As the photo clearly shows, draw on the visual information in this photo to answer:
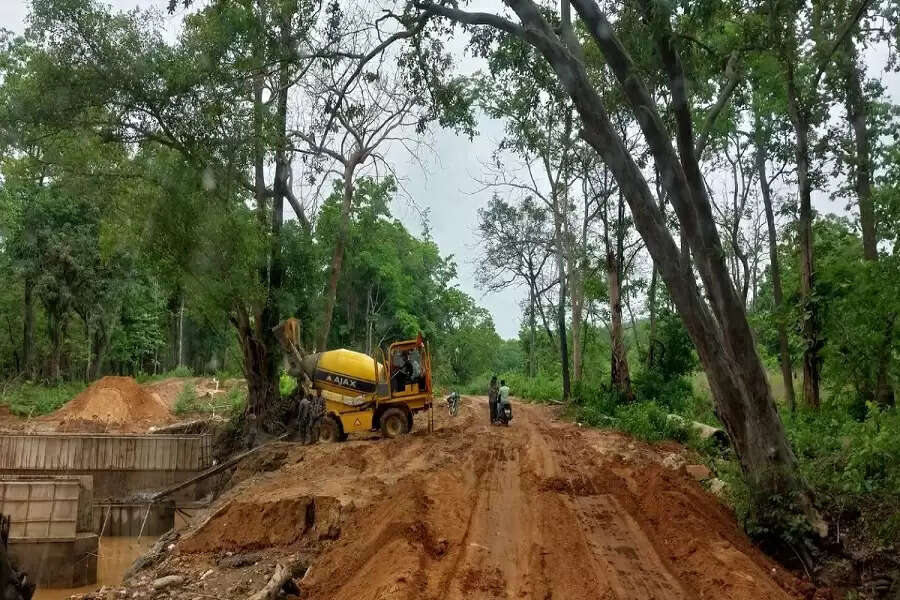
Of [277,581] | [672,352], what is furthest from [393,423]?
[277,581]

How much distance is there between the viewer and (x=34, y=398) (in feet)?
112

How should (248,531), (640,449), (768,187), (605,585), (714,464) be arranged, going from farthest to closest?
(768,187) < (640,449) < (714,464) < (248,531) < (605,585)

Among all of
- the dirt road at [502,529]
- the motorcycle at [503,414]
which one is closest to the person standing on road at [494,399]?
the motorcycle at [503,414]

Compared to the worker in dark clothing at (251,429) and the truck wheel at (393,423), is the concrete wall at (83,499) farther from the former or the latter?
the truck wheel at (393,423)

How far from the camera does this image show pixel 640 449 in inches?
643

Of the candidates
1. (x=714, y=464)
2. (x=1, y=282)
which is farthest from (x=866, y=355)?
(x=1, y=282)

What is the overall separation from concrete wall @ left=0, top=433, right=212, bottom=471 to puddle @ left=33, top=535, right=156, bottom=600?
3.04 meters

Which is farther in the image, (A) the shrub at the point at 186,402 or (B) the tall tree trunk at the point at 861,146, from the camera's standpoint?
(A) the shrub at the point at 186,402

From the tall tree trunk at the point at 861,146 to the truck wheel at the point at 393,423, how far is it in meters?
11.9

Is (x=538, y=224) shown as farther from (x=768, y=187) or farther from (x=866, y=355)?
(x=866, y=355)

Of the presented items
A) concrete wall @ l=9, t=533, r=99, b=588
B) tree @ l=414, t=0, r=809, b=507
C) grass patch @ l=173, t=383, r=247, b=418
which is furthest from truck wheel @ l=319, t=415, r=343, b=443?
tree @ l=414, t=0, r=809, b=507

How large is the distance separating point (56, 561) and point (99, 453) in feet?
22.4

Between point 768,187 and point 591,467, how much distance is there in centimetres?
1275

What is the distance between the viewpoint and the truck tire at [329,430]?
19.7 m
